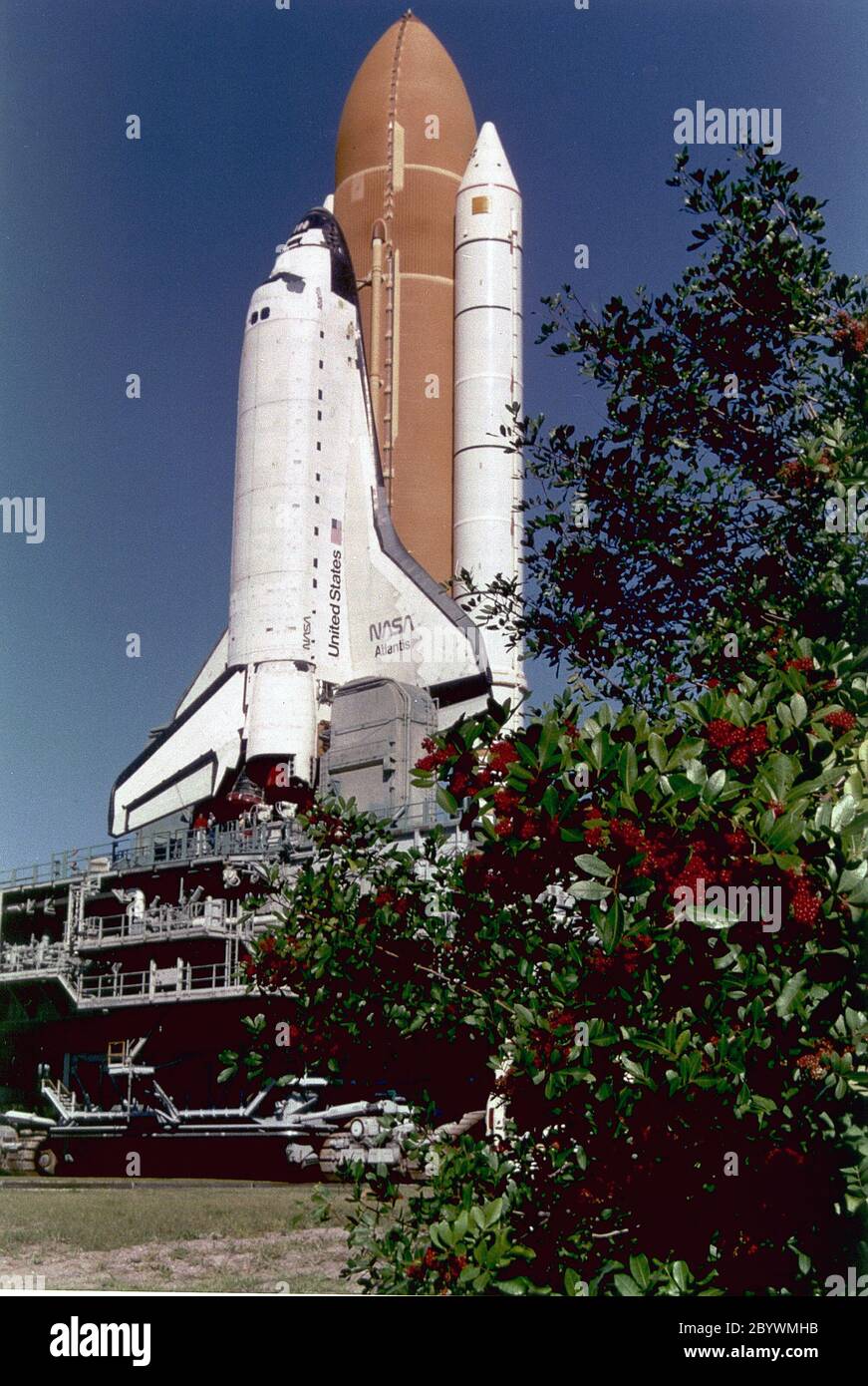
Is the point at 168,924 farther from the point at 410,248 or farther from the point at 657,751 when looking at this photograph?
the point at 657,751

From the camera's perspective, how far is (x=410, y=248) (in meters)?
47.3

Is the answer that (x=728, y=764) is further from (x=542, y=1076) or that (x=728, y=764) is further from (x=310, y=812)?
(x=310, y=812)

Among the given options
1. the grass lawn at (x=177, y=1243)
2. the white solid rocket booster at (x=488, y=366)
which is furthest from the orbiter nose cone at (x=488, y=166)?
the grass lawn at (x=177, y=1243)

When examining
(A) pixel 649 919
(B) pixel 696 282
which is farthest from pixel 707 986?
(B) pixel 696 282

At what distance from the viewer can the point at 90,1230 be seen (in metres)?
15.3

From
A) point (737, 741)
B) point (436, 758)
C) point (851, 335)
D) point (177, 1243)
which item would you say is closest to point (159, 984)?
point (177, 1243)

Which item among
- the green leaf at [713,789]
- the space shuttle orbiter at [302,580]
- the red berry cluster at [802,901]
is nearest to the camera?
the red berry cluster at [802,901]

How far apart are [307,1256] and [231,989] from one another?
1815 cm

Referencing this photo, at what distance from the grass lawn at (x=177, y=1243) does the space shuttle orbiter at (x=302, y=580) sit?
58.4ft

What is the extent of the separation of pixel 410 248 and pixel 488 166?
12.3ft

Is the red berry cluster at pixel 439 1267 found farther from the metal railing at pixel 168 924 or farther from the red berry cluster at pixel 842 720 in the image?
the metal railing at pixel 168 924

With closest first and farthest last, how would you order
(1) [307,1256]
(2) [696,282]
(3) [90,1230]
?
(2) [696,282] < (1) [307,1256] < (3) [90,1230]

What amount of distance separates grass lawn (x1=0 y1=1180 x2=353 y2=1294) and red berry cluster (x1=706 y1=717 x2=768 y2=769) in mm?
3232

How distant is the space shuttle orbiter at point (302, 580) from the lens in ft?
121
